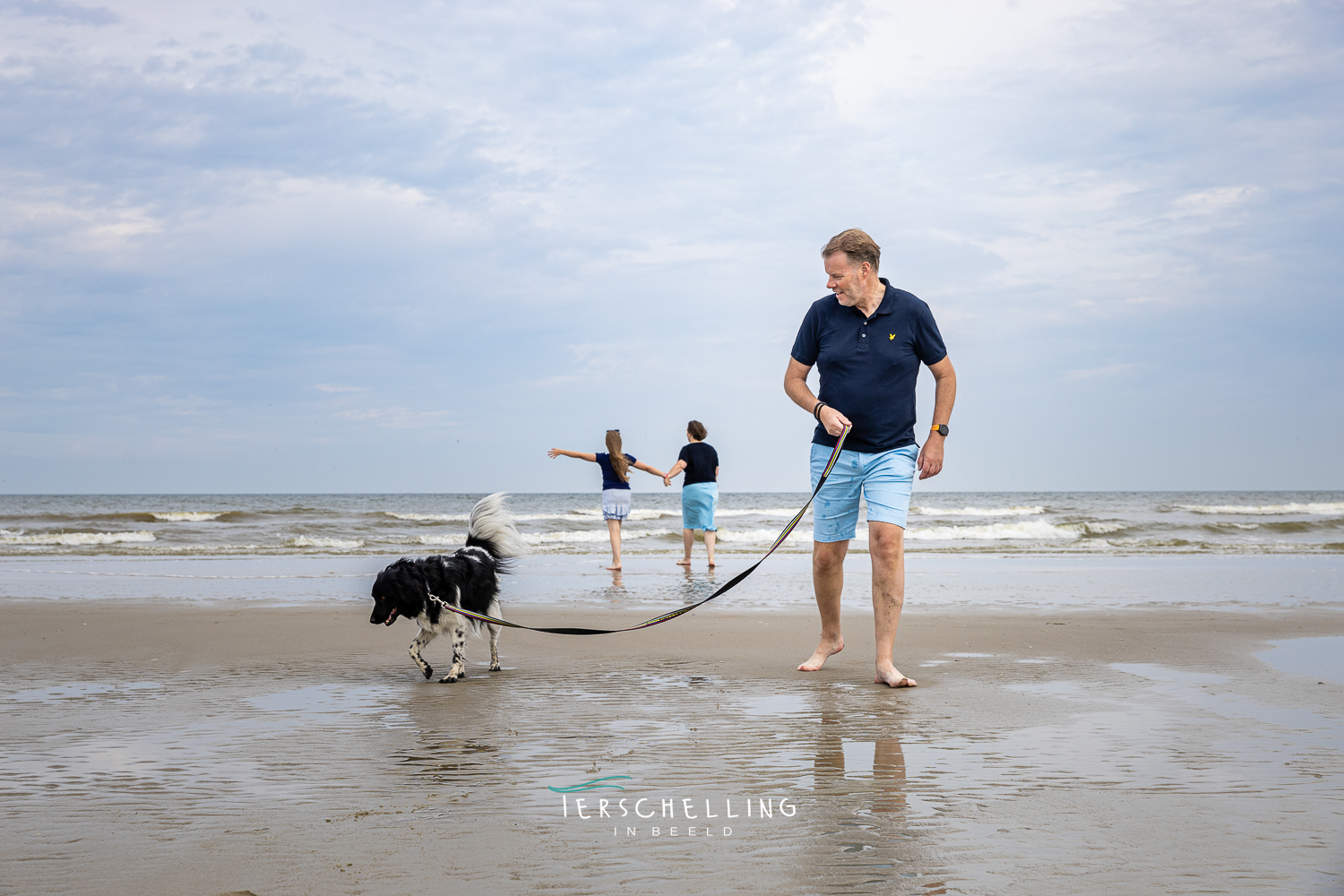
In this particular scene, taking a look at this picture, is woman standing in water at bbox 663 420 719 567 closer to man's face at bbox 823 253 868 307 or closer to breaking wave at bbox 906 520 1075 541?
man's face at bbox 823 253 868 307

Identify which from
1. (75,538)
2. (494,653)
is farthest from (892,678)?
(75,538)

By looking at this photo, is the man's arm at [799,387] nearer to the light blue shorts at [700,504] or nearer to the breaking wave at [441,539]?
the light blue shorts at [700,504]

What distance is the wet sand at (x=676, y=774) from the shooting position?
2076mm

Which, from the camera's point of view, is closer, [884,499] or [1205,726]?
[1205,726]

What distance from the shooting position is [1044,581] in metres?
10.7

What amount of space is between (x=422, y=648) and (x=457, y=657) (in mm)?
243

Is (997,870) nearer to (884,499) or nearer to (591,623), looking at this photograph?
(884,499)

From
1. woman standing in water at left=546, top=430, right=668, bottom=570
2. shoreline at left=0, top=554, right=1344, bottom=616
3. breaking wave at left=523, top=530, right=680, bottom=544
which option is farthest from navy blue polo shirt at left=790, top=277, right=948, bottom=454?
breaking wave at left=523, top=530, right=680, bottom=544

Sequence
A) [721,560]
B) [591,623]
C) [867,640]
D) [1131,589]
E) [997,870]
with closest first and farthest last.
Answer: [997,870] → [867,640] → [591,623] → [1131,589] → [721,560]

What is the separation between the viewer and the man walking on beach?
4484 mm

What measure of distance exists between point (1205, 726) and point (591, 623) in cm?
456

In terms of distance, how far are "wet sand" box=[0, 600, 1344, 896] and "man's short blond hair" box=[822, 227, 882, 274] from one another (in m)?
2.01

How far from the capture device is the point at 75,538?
22.2m

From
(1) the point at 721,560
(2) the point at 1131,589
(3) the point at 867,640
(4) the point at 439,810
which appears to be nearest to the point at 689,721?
(4) the point at 439,810
